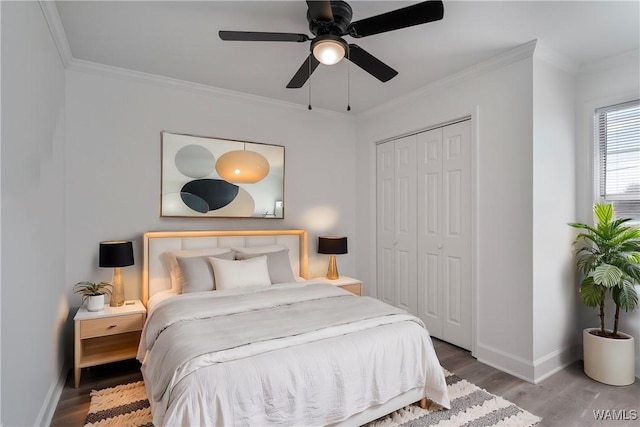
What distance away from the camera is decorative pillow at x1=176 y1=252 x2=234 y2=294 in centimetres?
289

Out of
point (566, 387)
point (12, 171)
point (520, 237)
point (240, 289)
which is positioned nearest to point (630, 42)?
point (520, 237)

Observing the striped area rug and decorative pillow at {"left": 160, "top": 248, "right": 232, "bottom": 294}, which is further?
decorative pillow at {"left": 160, "top": 248, "right": 232, "bottom": 294}

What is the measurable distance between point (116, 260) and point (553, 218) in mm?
3658

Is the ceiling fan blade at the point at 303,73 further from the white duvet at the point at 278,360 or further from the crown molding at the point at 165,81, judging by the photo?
the white duvet at the point at 278,360

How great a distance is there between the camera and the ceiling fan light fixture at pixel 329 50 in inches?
76.8

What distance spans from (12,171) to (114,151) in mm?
1642

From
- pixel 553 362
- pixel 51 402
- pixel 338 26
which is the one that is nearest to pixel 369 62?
pixel 338 26

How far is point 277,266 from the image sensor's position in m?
3.35

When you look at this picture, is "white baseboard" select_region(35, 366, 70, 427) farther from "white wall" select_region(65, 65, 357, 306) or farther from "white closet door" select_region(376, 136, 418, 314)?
"white closet door" select_region(376, 136, 418, 314)

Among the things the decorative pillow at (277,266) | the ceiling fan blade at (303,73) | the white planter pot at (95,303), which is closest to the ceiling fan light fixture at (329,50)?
the ceiling fan blade at (303,73)

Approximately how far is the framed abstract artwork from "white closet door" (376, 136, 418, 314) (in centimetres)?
125

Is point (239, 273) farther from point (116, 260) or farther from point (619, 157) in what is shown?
point (619, 157)

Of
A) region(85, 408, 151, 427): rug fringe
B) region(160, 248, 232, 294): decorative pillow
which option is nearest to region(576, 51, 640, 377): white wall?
region(160, 248, 232, 294): decorative pillow

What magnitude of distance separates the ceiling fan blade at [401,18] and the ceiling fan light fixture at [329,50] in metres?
0.13
